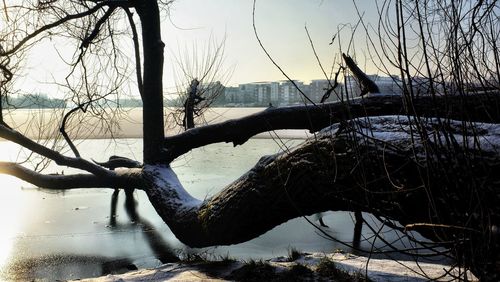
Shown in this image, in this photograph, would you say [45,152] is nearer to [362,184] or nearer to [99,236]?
[99,236]

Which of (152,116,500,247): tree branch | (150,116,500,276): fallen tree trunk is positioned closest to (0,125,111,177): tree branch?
(150,116,500,276): fallen tree trunk

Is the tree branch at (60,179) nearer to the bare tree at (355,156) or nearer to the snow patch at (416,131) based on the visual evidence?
the bare tree at (355,156)

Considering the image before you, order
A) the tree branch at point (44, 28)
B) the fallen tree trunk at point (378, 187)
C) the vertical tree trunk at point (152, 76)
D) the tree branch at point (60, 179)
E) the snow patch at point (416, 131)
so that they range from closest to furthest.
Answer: the fallen tree trunk at point (378, 187)
the snow patch at point (416, 131)
the vertical tree trunk at point (152, 76)
the tree branch at point (44, 28)
the tree branch at point (60, 179)

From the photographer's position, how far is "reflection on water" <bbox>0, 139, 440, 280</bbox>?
7367 millimetres

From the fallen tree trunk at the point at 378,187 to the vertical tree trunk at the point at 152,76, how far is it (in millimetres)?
568

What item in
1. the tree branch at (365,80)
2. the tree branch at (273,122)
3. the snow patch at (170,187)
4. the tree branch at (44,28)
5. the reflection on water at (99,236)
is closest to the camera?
the tree branch at (273,122)

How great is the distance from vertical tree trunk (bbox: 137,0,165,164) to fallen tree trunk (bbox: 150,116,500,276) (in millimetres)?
568

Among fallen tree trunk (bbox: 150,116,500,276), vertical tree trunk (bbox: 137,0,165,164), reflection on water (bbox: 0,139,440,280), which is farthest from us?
reflection on water (bbox: 0,139,440,280)

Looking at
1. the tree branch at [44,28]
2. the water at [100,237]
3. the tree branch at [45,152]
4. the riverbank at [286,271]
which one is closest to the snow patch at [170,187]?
the riverbank at [286,271]

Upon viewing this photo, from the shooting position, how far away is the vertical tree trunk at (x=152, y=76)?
22.3 ft

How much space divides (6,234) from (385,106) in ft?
26.9

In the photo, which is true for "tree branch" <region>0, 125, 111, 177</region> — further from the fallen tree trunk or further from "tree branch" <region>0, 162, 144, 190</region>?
the fallen tree trunk

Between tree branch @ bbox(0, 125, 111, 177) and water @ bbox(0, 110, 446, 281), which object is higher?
tree branch @ bbox(0, 125, 111, 177)

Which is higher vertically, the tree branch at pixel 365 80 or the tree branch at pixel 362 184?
the tree branch at pixel 365 80
